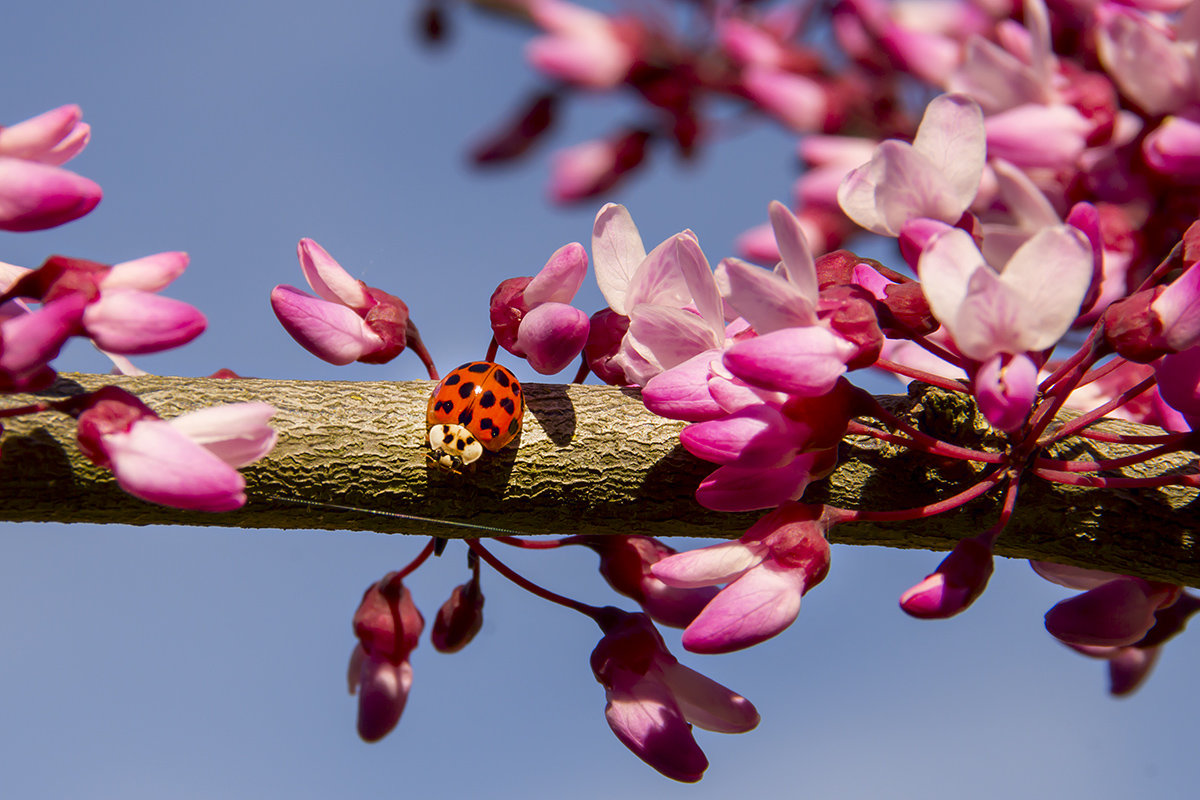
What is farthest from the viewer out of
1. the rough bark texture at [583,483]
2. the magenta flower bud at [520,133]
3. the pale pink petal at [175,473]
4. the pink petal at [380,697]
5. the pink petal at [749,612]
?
the magenta flower bud at [520,133]

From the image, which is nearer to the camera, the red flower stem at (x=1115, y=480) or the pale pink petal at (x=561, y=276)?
the red flower stem at (x=1115, y=480)

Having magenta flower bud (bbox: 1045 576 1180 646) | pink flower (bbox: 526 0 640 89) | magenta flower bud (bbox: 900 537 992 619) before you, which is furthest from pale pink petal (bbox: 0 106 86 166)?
pink flower (bbox: 526 0 640 89)

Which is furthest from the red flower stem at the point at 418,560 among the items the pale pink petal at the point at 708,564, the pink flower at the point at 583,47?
the pink flower at the point at 583,47

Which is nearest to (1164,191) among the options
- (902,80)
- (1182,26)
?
(1182,26)

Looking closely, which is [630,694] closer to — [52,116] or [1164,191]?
[52,116]

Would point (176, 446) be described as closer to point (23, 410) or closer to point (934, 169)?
point (23, 410)

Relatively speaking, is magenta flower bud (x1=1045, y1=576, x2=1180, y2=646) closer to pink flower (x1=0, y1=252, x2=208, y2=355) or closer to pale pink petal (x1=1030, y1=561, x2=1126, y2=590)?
pale pink petal (x1=1030, y1=561, x2=1126, y2=590)

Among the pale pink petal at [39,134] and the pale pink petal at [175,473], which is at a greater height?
the pale pink petal at [39,134]

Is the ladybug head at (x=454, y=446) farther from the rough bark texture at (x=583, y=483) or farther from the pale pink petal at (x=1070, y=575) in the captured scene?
the pale pink petal at (x=1070, y=575)
